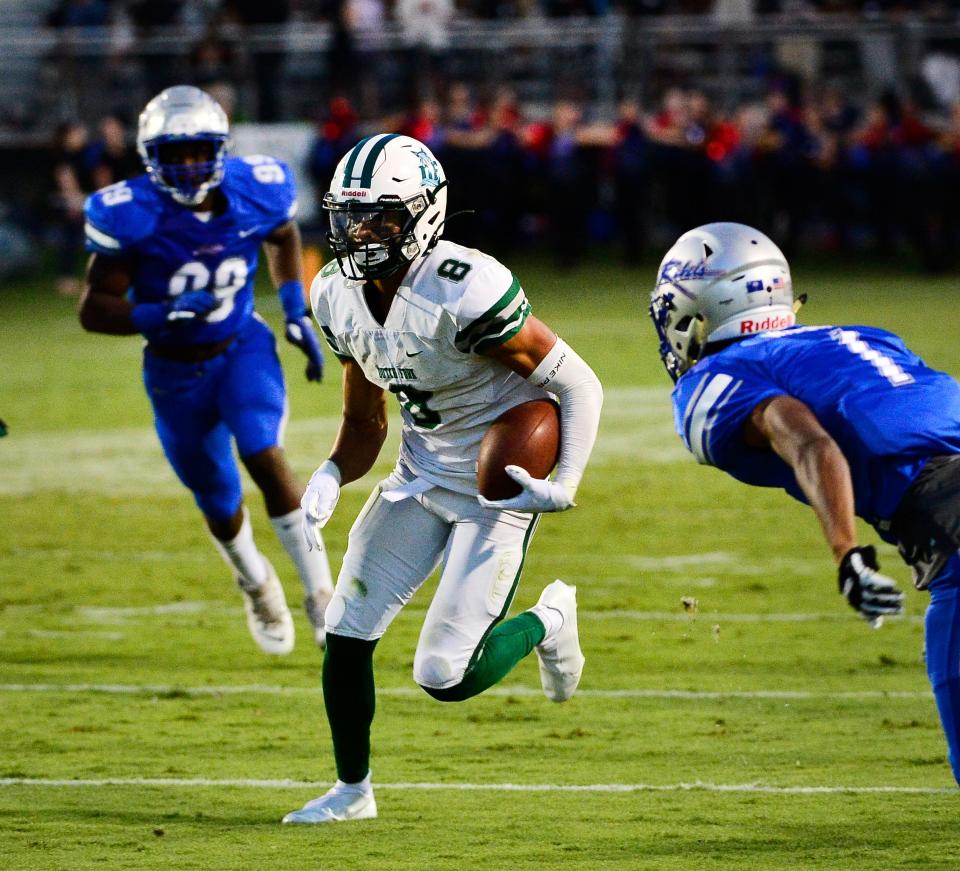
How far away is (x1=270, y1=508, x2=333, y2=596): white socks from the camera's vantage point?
6086 mm

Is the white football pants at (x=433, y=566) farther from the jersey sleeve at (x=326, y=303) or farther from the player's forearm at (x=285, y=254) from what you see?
the player's forearm at (x=285, y=254)

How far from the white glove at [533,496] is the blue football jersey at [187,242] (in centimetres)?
232

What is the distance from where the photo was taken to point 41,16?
2041 centimetres

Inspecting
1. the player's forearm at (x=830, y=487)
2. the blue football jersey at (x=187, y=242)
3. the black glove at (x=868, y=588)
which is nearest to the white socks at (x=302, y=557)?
the blue football jersey at (x=187, y=242)

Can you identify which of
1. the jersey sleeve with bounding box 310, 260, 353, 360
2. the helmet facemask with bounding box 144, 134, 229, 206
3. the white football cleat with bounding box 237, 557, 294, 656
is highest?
the jersey sleeve with bounding box 310, 260, 353, 360

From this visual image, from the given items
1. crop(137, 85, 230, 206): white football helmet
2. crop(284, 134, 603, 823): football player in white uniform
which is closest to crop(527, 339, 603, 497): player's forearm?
crop(284, 134, 603, 823): football player in white uniform

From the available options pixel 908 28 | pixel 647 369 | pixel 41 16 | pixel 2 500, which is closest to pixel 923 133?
pixel 908 28

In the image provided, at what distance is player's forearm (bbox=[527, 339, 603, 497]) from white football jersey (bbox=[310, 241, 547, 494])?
125mm

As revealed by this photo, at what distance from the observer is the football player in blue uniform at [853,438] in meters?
3.46

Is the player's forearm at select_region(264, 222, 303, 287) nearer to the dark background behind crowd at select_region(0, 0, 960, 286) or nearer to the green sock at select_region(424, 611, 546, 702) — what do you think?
the green sock at select_region(424, 611, 546, 702)

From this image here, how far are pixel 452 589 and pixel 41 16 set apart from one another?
57.5ft

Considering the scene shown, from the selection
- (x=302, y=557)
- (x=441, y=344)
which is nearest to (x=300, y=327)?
(x=302, y=557)

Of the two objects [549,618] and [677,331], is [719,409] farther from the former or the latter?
[549,618]

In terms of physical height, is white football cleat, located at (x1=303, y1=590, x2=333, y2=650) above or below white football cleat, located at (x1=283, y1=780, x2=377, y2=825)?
below
